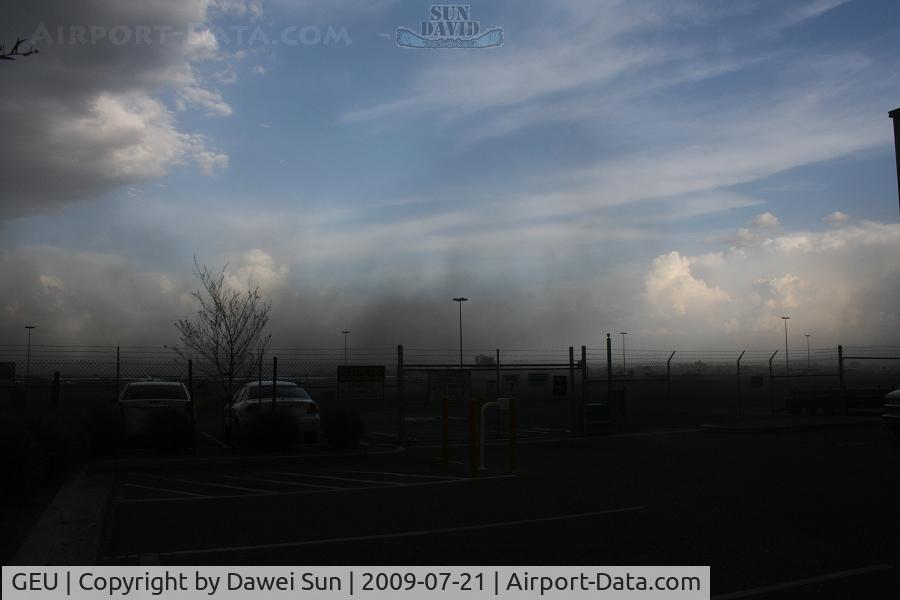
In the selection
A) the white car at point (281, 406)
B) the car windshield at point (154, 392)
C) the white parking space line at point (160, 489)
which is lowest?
the white parking space line at point (160, 489)

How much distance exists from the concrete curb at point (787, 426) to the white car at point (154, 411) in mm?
13803

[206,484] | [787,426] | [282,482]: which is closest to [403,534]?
[282,482]

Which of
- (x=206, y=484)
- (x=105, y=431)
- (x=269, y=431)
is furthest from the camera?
(x=269, y=431)

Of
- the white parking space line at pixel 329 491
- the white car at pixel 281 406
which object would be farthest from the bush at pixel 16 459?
the white car at pixel 281 406

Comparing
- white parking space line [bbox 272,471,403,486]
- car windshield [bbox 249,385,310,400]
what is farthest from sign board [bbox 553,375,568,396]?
white parking space line [bbox 272,471,403,486]

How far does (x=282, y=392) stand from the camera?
18.5 m

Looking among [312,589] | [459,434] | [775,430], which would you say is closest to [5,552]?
[312,589]

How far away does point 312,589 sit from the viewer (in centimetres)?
630

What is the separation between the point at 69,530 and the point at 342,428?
9045mm

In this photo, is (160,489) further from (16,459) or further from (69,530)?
(69,530)

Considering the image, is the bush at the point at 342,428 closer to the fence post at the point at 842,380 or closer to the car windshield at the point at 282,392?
the car windshield at the point at 282,392

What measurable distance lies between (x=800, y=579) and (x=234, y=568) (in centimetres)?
462

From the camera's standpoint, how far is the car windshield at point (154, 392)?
18016 millimetres

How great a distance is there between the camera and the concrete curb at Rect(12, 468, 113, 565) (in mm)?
7160
